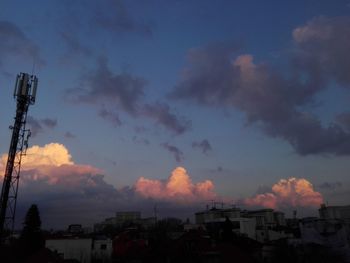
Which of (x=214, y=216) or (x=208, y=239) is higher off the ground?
(x=214, y=216)

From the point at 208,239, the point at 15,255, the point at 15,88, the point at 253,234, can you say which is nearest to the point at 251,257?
the point at 208,239

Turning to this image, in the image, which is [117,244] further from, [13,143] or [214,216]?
[214,216]

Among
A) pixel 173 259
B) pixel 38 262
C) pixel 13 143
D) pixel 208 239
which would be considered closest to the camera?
pixel 13 143

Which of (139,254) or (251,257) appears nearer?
(251,257)

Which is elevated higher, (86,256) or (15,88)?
(15,88)

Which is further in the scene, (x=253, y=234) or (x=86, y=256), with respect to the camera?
(x=253, y=234)

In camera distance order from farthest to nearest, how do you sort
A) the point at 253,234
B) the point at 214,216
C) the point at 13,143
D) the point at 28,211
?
the point at 214,216
the point at 253,234
the point at 28,211
the point at 13,143

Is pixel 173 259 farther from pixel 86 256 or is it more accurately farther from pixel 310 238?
pixel 310 238

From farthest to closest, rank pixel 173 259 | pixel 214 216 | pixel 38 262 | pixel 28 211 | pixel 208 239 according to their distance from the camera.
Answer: pixel 214 216, pixel 28 211, pixel 208 239, pixel 173 259, pixel 38 262

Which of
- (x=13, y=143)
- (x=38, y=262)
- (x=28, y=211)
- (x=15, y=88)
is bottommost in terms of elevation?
(x=38, y=262)

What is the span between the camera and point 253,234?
366ft

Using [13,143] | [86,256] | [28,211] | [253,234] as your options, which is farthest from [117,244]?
[253,234]

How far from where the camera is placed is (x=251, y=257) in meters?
61.6

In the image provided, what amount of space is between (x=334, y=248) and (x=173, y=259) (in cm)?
2399
